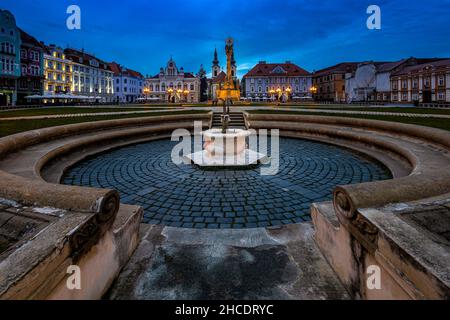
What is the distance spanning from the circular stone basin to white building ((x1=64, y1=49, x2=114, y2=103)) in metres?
67.1

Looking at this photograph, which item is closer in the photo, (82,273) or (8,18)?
(82,273)

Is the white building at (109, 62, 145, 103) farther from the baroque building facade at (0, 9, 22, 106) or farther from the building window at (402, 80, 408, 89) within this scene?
the building window at (402, 80, 408, 89)

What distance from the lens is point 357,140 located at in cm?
1036

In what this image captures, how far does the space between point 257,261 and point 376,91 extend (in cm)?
8171

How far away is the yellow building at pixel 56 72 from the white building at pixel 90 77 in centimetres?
232

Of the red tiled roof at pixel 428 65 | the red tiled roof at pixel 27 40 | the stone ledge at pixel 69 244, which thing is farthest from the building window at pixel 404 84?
the red tiled roof at pixel 27 40

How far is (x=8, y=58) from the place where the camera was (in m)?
49.0

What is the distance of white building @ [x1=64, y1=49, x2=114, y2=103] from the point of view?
236ft

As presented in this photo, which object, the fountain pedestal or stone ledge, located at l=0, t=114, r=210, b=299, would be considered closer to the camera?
stone ledge, located at l=0, t=114, r=210, b=299

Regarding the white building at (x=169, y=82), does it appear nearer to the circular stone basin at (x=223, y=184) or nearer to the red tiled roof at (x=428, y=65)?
the red tiled roof at (x=428, y=65)

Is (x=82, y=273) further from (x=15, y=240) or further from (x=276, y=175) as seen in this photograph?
(x=276, y=175)

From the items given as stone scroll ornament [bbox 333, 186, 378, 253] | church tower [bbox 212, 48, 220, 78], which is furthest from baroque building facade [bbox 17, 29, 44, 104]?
church tower [bbox 212, 48, 220, 78]

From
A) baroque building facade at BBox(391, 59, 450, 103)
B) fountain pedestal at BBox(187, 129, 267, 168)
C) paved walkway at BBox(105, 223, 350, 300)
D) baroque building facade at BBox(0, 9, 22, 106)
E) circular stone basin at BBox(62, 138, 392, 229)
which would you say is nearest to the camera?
paved walkway at BBox(105, 223, 350, 300)
